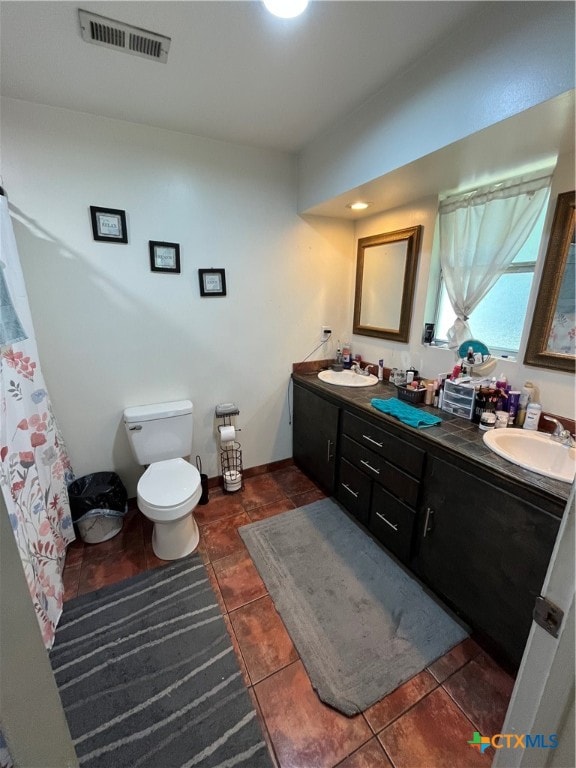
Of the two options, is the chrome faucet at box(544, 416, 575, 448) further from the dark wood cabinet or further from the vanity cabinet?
the vanity cabinet

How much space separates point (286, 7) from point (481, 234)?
132 centimetres

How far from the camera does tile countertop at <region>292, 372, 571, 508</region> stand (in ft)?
3.69

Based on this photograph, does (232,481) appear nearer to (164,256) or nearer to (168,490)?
(168,490)

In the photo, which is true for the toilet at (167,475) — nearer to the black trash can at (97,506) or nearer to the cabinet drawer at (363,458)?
the black trash can at (97,506)

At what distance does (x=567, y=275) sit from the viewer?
4.60 ft

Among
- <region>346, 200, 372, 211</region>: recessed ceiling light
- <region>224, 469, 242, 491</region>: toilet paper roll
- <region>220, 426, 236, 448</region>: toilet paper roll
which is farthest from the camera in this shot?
<region>224, 469, 242, 491</region>: toilet paper roll

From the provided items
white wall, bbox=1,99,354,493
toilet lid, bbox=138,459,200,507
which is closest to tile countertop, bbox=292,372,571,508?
white wall, bbox=1,99,354,493

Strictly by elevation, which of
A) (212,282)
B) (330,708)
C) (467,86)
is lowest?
(330,708)

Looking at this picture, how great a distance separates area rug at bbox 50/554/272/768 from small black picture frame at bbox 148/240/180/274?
6.07 ft

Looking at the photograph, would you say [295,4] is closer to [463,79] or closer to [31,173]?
[463,79]

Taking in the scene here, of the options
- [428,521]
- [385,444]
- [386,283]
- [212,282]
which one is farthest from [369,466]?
[212,282]

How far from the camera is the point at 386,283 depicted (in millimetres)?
2346

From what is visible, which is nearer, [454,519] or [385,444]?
→ [454,519]

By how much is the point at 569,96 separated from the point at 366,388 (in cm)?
161
